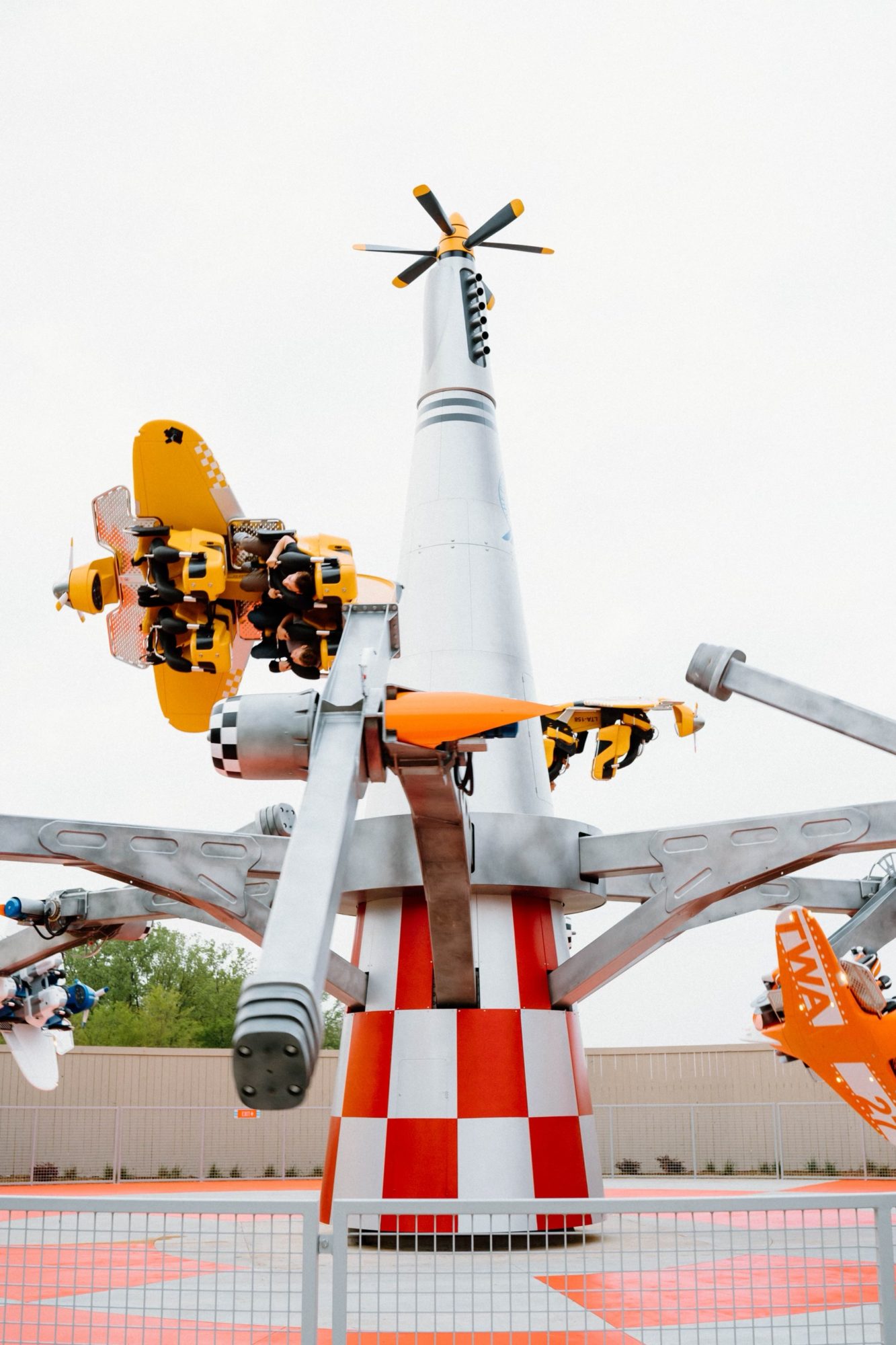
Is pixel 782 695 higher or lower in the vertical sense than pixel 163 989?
lower

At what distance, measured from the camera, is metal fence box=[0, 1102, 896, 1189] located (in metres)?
18.5

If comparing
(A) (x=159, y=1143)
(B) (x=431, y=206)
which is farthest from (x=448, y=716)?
(A) (x=159, y=1143)

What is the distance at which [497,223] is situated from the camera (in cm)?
1028

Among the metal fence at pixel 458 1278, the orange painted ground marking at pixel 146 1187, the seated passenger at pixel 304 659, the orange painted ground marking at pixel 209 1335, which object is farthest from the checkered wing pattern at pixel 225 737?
the orange painted ground marking at pixel 146 1187

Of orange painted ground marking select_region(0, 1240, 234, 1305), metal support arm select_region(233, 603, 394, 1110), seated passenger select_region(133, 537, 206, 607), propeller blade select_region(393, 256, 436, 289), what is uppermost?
propeller blade select_region(393, 256, 436, 289)

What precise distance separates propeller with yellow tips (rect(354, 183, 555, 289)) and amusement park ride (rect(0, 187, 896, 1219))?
29 millimetres

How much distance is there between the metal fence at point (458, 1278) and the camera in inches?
140

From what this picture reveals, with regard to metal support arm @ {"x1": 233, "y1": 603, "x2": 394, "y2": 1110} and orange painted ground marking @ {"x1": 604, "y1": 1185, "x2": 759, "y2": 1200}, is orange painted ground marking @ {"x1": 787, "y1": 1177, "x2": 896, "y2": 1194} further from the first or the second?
metal support arm @ {"x1": 233, "y1": 603, "x2": 394, "y2": 1110}

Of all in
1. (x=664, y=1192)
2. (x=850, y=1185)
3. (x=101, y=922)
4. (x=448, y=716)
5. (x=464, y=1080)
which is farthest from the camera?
(x=850, y=1185)

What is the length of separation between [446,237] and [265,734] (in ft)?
21.5

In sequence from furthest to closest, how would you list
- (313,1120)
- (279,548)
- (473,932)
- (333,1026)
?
(333,1026), (313,1120), (473,932), (279,548)

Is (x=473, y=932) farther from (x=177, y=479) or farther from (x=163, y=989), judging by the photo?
(x=163, y=989)

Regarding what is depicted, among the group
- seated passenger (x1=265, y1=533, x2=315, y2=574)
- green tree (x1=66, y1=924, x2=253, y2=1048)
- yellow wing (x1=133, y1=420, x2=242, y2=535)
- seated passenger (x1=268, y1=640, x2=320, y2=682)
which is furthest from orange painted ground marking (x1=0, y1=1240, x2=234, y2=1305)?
green tree (x1=66, y1=924, x2=253, y2=1048)

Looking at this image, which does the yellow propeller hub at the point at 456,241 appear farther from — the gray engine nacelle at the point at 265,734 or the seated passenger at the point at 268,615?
the gray engine nacelle at the point at 265,734
